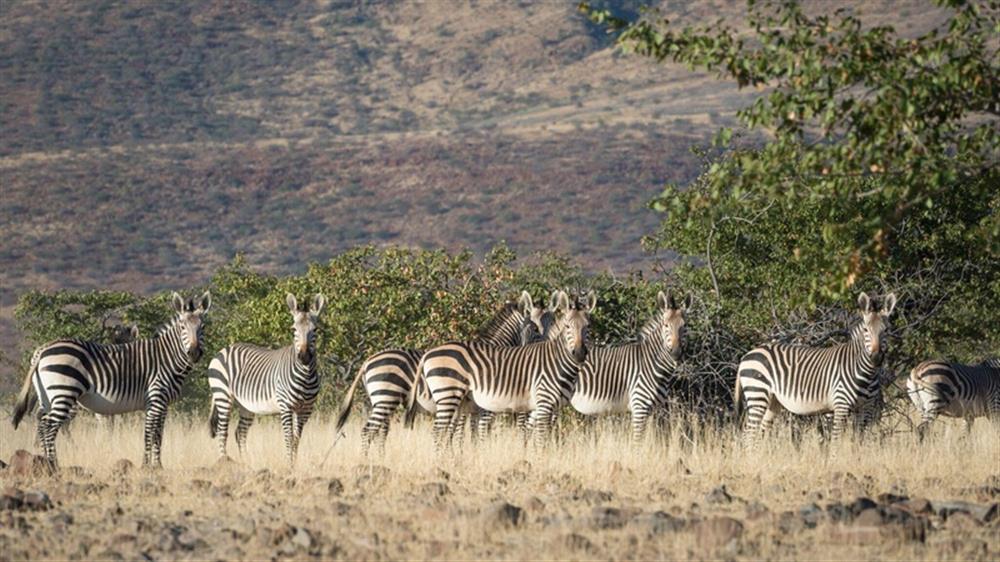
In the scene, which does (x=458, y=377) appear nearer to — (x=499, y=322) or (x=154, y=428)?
(x=499, y=322)

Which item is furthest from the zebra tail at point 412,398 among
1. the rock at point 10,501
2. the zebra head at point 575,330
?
the rock at point 10,501

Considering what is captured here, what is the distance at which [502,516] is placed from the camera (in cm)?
1072

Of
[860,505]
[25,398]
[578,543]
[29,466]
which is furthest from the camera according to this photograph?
[25,398]

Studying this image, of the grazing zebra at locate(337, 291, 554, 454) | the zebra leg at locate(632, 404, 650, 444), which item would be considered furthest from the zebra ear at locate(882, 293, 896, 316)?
the grazing zebra at locate(337, 291, 554, 454)

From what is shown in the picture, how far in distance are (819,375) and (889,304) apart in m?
1.40

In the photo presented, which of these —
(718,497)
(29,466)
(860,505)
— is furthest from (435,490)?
(29,466)

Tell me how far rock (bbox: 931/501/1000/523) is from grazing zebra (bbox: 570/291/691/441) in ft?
19.8

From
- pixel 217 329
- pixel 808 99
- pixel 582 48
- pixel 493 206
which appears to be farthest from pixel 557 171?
pixel 808 99

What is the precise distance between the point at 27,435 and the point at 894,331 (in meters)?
12.0

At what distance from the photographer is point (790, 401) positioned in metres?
17.2

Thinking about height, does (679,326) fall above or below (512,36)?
below

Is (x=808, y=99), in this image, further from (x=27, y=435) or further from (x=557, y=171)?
(x=557, y=171)

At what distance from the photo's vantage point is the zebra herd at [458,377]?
16.7m

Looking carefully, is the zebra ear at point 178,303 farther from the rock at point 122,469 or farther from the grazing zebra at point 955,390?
the grazing zebra at point 955,390
